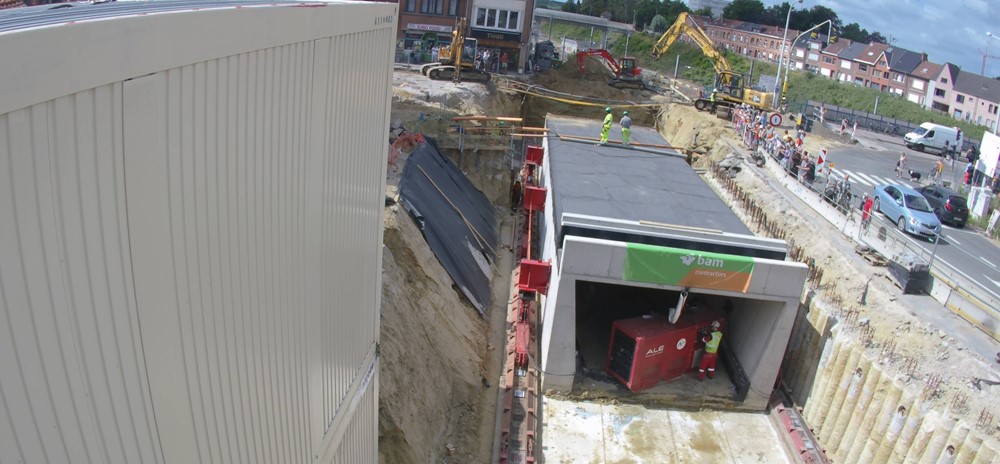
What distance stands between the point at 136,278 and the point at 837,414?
14696 mm

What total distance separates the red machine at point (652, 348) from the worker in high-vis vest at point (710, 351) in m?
0.21

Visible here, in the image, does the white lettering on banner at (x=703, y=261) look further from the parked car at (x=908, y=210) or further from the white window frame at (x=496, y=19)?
the white window frame at (x=496, y=19)

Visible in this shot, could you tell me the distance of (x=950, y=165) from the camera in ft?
122

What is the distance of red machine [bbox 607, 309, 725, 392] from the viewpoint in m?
15.8

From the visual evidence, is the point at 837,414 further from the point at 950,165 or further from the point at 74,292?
the point at 950,165

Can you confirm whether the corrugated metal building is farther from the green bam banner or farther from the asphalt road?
the asphalt road

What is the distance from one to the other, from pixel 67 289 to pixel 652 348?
13.8 metres

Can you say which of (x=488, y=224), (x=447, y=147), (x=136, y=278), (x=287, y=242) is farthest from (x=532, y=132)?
(x=136, y=278)

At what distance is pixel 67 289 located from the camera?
10.1 feet

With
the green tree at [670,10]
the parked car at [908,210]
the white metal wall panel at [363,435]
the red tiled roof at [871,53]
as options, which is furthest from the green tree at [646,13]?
the white metal wall panel at [363,435]

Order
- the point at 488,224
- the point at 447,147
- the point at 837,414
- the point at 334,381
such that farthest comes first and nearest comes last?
the point at 447,147 → the point at 488,224 → the point at 837,414 → the point at 334,381

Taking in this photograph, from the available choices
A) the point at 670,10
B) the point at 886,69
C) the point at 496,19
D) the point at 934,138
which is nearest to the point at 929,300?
the point at 934,138

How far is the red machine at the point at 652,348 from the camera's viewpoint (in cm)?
1580

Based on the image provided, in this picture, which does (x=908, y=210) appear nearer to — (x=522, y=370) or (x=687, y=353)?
(x=687, y=353)
